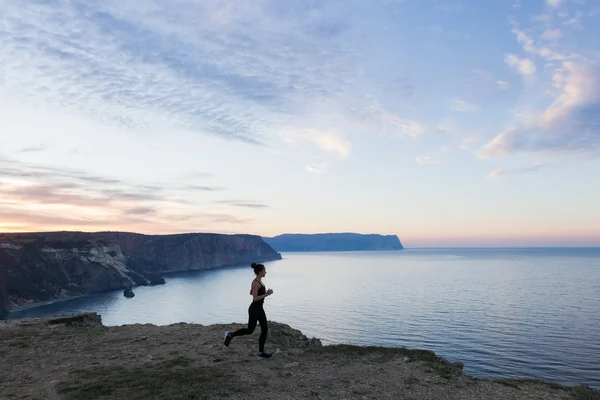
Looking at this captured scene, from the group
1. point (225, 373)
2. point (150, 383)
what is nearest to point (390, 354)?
point (225, 373)

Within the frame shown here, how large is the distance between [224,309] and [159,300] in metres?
34.9

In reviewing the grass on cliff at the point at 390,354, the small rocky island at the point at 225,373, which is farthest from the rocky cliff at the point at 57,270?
the grass on cliff at the point at 390,354

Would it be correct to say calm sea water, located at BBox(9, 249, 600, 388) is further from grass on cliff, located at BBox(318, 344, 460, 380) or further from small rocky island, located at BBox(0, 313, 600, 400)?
small rocky island, located at BBox(0, 313, 600, 400)

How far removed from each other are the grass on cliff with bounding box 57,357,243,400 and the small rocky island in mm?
30

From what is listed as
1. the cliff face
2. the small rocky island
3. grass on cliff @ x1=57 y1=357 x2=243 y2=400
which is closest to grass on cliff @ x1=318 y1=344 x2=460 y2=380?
the small rocky island

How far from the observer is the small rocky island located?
1112 cm

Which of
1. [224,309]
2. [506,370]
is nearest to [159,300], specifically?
[224,309]

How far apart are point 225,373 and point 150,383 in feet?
7.91

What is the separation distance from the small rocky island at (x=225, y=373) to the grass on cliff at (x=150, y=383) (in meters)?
0.03

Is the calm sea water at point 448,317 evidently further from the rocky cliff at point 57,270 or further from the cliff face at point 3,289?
the rocky cliff at point 57,270

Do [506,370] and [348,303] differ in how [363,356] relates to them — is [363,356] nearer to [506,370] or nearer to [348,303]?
[506,370]

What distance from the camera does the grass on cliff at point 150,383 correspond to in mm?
10652

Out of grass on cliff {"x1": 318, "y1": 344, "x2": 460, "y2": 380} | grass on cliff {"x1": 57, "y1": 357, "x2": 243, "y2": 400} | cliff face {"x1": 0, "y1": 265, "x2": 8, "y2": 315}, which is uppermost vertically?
grass on cliff {"x1": 57, "y1": 357, "x2": 243, "y2": 400}

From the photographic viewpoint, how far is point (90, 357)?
51.1 ft
